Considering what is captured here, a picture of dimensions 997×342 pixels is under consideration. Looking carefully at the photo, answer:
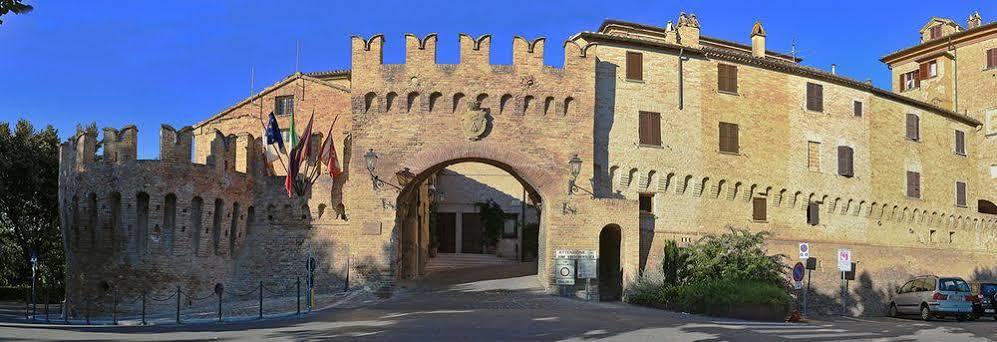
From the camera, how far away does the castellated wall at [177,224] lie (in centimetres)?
3064

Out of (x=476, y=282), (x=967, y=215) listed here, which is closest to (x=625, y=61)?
(x=476, y=282)

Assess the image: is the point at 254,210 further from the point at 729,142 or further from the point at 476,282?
the point at 729,142

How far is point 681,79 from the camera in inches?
1379

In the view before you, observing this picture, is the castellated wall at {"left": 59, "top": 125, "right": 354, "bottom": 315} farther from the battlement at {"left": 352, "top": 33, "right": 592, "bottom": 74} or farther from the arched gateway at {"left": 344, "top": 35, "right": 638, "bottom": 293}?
the battlement at {"left": 352, "top": 33, "right": 592, "bottom": 74}

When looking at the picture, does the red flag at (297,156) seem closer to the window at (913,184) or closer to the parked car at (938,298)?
the parked car at (938,298)

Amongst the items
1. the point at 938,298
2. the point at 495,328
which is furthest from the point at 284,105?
the point at 938,298

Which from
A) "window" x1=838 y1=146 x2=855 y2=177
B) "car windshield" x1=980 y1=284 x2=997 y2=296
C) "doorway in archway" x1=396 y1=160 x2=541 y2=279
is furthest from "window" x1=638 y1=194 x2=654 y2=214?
"car windshield" x1=980 y1=284 x2=997 y2=296

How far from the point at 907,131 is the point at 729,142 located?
11.6 meters

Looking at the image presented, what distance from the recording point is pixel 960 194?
1783 inches

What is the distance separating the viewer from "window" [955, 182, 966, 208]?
1774 inches

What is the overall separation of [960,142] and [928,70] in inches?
244

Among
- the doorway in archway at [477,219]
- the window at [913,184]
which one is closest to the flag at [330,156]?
the doorway in archway at [477,219]

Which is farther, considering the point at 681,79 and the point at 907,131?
the point at 907,131

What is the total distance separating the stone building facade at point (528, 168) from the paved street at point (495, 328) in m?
4.79
